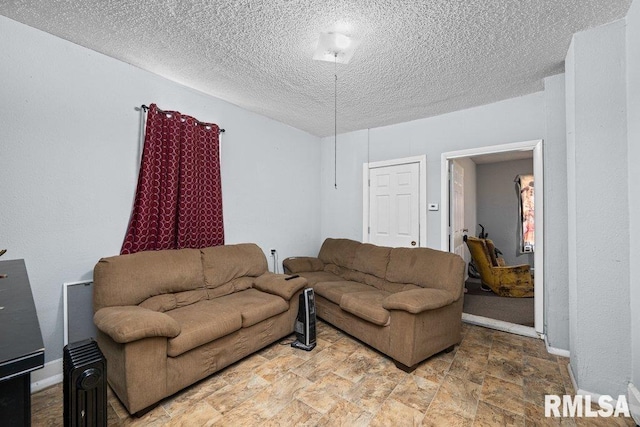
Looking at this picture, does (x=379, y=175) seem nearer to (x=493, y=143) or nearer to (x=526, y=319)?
(x=493, y=143)

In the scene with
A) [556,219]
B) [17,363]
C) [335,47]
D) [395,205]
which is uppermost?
[335,47]

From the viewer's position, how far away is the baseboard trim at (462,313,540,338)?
9.81 ft

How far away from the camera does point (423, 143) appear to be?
3.74 m

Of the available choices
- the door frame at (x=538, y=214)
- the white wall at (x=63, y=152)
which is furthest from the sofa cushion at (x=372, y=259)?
the white wall at (x=63, y=152)

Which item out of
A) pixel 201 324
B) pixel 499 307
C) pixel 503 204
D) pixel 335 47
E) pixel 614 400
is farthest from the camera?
pixel 503 204

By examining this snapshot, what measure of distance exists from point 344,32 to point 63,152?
2.31m

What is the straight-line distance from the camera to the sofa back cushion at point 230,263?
2.85m

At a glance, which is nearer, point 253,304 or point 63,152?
point 63,152

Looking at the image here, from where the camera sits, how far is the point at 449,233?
353 cm

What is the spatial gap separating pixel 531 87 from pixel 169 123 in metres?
3.57

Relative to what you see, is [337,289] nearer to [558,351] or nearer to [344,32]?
[558,351]

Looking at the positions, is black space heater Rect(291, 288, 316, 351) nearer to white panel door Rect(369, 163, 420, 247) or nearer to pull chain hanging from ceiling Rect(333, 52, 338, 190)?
white panel door Rect(369, 163, 420, 247)

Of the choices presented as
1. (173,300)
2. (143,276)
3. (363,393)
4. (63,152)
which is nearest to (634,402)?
(363,393)

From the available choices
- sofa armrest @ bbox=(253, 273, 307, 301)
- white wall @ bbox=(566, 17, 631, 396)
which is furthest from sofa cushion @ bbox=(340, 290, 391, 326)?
white wall @ bbox=(566, 17, 631, 396)
